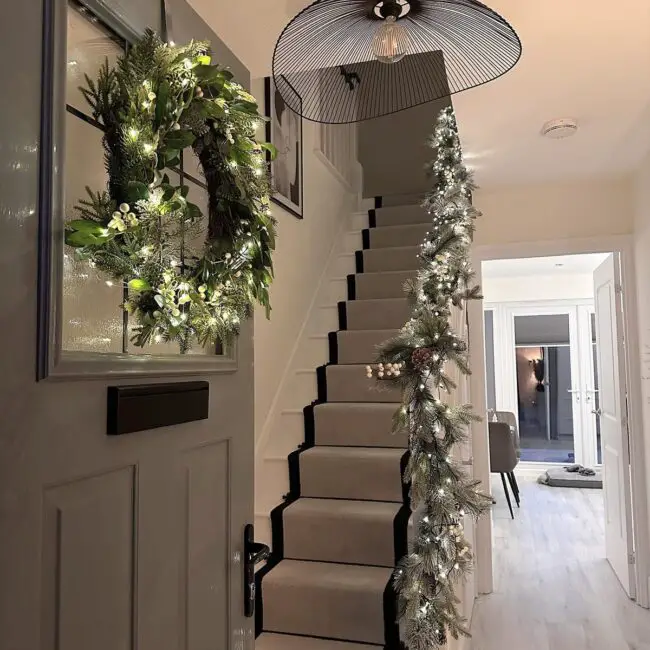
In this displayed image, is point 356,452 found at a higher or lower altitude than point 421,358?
lower

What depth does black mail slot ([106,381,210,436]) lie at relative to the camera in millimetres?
997

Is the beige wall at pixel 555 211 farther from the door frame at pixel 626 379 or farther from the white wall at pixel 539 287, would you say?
the white wall at pixel 539 287

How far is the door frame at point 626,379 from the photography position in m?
3.73

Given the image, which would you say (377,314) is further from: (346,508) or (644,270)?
(644,270)

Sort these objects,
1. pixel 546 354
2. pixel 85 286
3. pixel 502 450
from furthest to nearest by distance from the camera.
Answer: pixel 546 354 < pixel 502 450 < pixel 85 286

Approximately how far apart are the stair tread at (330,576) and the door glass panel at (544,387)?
249 inches

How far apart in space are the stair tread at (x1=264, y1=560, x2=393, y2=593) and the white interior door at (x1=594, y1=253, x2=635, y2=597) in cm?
217

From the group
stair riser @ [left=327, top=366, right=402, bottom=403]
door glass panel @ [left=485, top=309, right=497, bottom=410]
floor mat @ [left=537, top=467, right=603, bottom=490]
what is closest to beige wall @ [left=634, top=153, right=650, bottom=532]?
stair riser @ [left=327, top=366, right=402, bottom=403]

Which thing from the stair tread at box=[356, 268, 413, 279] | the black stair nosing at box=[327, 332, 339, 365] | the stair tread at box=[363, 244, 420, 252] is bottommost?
the black stair nosing at box=[327, 332, 339, 365]

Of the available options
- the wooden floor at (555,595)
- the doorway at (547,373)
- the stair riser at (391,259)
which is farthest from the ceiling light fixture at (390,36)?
the doorway at (547,373)

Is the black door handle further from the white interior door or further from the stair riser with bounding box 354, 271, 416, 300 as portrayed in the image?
the white interior door

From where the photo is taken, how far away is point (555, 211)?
160 inches

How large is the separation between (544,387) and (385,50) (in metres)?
7.84

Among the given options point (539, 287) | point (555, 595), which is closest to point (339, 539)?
point (555, 595)
